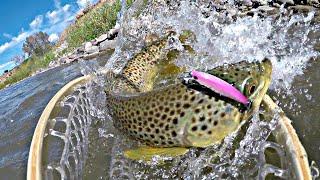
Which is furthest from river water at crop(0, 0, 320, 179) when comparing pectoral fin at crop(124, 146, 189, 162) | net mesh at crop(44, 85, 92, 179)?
pectoral fin at crop(124, 146, 189, 162)

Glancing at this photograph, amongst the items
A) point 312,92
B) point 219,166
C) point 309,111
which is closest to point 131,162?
point 219,166

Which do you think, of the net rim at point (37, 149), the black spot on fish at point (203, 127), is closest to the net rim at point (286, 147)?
the net rim at point (37, 149)

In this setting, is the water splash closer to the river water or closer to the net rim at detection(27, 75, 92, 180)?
the river water

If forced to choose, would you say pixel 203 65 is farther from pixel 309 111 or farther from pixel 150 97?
pixel 150 97

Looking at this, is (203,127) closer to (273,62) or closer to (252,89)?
(252,89)

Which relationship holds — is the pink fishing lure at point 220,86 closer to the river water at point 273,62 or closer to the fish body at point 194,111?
the fish body at point 194,111

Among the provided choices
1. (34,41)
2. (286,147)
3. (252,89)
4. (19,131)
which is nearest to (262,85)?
(252,89)

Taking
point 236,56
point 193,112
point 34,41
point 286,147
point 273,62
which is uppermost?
point 34,41
